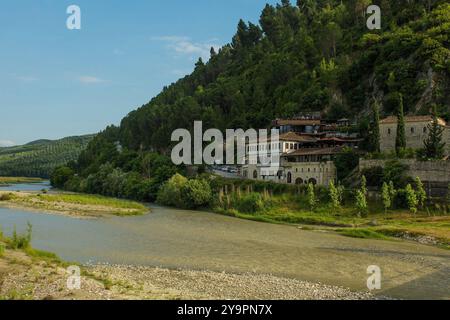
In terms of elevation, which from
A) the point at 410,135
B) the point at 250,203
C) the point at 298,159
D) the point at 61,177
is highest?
the point at 410,135

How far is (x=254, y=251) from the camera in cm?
4259

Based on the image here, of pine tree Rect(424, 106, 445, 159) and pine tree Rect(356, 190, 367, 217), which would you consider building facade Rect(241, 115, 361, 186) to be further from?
pine tree Rect(424, 106, 445, 159)

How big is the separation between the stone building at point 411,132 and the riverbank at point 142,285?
1988 inches

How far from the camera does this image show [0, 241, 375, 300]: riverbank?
80.2ft

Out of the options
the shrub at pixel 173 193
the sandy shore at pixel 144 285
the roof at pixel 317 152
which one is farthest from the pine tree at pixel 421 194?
the shrub at pixel 173 193

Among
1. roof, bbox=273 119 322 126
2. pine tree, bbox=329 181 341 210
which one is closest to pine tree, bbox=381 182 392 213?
pine tree, bbox=329 181 341 210

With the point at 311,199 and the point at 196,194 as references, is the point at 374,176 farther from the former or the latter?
the point at 196,194

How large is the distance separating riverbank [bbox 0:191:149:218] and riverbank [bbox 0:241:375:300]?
4098cm

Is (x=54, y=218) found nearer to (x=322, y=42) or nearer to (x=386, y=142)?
(x=386, y=142)

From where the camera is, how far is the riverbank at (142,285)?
963 inches

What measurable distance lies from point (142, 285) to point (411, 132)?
59.6 metres

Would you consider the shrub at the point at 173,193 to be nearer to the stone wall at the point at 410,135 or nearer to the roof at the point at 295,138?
the roof at the point at 295,138

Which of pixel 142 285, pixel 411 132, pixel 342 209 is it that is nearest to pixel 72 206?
pixel 342 209
